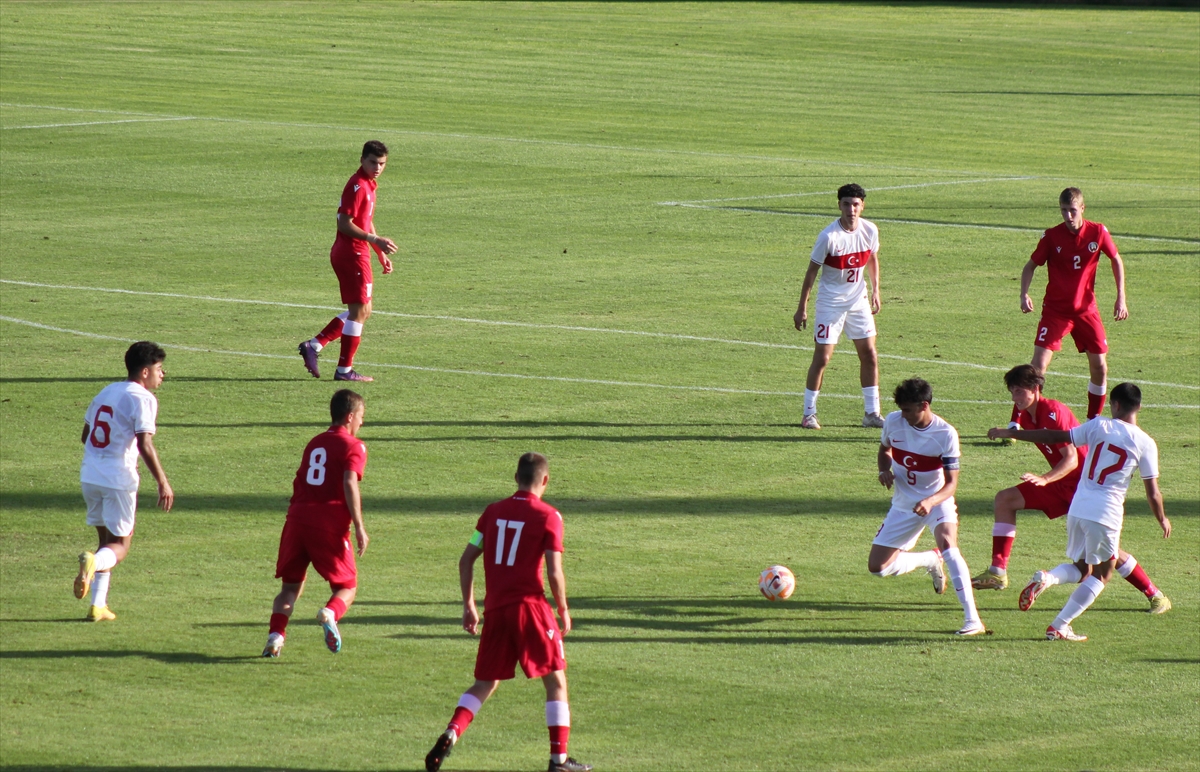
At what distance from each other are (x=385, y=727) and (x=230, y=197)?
79.0 ft

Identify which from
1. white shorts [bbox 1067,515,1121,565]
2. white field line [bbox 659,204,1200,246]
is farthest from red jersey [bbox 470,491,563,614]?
white field line [bbox 659,204,1200,246]

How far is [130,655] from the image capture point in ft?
35.2

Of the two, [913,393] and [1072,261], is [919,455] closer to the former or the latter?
[913,393]

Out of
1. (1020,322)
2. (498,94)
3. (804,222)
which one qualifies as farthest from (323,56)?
(1020,322)

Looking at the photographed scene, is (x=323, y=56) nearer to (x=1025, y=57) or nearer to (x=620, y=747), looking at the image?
(x=1025, y=57)

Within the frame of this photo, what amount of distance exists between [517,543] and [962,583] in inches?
142

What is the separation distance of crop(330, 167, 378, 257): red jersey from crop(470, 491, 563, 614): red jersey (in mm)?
9637

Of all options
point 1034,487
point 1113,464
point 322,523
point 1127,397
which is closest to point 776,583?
point 1034,487

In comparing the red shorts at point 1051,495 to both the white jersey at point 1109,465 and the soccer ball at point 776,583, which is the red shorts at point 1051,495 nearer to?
the white jersey at point 1109,465

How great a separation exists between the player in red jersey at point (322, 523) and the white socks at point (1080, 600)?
437 cm

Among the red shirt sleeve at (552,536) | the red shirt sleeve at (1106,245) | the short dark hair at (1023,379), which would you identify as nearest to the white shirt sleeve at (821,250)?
the red shirt sleeve at (1106,245)

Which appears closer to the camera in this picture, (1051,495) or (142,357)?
(142,357)

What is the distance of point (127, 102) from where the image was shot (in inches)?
1870

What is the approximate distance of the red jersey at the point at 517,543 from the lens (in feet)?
29.6
